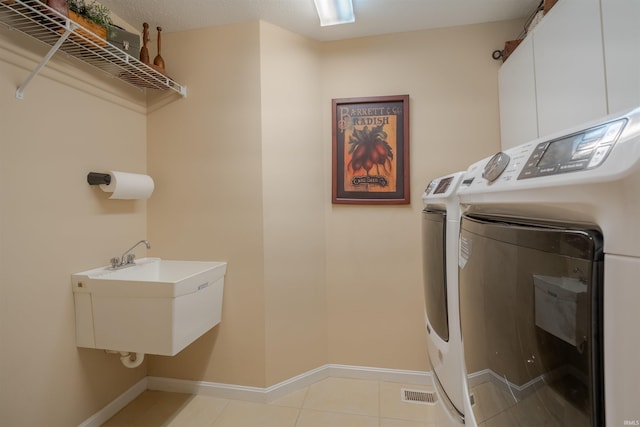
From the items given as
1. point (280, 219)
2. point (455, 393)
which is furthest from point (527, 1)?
point (455, 393)

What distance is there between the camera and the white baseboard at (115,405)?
1585mm

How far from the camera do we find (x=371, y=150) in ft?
6.72

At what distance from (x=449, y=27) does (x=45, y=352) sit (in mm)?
3029

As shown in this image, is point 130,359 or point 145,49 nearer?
point 130,359

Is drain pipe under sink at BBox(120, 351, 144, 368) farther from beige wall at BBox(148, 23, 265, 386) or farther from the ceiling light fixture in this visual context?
the ceiling light fixture

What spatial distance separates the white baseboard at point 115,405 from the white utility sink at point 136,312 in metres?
0.46

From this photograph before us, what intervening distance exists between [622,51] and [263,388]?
2361mm

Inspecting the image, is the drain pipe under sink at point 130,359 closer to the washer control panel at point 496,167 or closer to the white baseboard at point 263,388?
the white baseboard at point 263,388

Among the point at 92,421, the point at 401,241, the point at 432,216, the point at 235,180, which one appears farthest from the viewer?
the point at 401,241

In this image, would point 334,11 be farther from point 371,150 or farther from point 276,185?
point 276,185

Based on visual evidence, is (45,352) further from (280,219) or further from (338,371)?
(338,371)

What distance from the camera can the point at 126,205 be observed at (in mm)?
1826

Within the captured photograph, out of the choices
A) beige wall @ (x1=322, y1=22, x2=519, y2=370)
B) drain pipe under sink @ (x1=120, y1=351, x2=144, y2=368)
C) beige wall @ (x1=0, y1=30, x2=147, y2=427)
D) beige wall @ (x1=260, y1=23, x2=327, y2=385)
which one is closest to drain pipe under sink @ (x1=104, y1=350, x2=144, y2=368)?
drain pipe under sink @ (x1=120, y1=351, x2=144, y2=368)

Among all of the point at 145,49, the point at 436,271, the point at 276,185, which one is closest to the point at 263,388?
the point at 276,185
